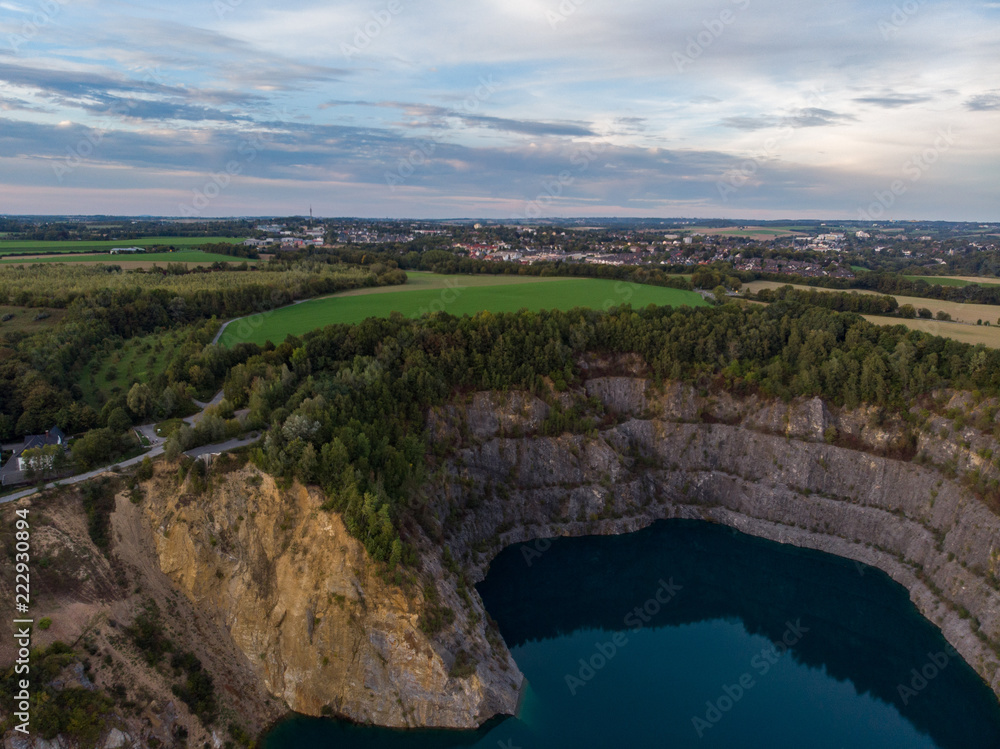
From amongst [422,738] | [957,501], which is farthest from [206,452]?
[957,501]

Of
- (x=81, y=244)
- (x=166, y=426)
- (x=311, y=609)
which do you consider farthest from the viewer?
(x=81, y=244)

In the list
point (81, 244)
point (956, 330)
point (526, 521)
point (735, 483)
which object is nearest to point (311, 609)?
point (526, 521)

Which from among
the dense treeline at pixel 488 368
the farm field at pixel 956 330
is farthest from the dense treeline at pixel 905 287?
the dense treeline at pixel 488 368

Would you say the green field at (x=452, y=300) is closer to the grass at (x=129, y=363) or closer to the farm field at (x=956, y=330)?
the grass at (x=129, y=363)

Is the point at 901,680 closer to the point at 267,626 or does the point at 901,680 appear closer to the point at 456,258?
the point at 267,626

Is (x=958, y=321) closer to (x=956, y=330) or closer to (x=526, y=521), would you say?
(x=956, y=330)
